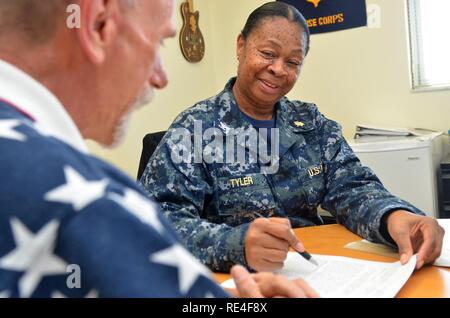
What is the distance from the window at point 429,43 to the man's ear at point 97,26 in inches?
101

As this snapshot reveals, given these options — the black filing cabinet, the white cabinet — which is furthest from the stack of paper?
the black filing cabinet

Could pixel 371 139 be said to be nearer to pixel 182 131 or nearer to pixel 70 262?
pixel 182 131

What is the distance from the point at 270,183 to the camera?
130 centimetres

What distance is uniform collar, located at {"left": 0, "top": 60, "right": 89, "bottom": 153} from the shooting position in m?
0.34

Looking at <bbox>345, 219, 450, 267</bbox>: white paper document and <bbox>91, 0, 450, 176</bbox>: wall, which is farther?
<bbox>91, 0, 450, 176</bbox>: wall

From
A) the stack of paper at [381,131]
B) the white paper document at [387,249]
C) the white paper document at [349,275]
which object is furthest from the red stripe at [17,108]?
the stack of paper at [381,131]

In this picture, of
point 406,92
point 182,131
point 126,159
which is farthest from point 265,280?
point 406,92

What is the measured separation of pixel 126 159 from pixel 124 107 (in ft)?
6.21

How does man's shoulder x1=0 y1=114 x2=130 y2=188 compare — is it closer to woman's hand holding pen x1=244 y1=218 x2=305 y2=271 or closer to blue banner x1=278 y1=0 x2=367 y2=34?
woman's hand holding pen x1=244 y1=218 x2=305 y2=271

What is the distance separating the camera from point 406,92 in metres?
2.65

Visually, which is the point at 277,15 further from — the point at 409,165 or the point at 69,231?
the point at 409,165

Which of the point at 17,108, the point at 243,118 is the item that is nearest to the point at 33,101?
the point at 17,108

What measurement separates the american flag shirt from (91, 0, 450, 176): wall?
2.09 m

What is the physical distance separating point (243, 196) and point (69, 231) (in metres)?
0.98
